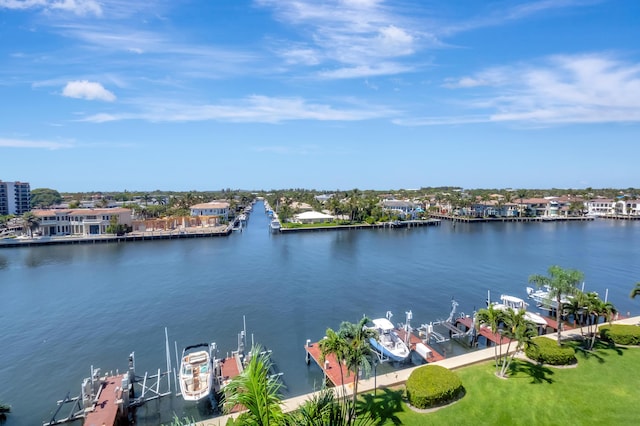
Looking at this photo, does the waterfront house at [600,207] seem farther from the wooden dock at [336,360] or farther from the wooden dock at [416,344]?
Answer: the wooden dock at [336,360]

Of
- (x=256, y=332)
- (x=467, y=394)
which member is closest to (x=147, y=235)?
(x=256, y=332)

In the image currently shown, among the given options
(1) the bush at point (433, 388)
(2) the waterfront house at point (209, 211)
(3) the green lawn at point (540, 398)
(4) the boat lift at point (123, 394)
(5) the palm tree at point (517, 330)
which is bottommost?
(4) the boat lift at point (123, 394)

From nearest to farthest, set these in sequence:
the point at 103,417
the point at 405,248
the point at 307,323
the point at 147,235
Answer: the point at 103,417 → the point at 307,323 → the point at 405,248 → the point at 147,235

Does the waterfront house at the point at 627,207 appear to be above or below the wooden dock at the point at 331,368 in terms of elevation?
above

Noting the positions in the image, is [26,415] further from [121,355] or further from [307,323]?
[307,323]

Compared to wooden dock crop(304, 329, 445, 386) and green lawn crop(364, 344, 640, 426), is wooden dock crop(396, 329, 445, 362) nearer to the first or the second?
wooden dock crop(304, 329, 445, 386)

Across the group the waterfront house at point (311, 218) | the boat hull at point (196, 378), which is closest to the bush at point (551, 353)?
the boat hull at point (196, 378)

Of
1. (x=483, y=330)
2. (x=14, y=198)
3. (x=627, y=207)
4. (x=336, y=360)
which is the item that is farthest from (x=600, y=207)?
(x=14, y=198)

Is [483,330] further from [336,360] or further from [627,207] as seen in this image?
[627,207]
